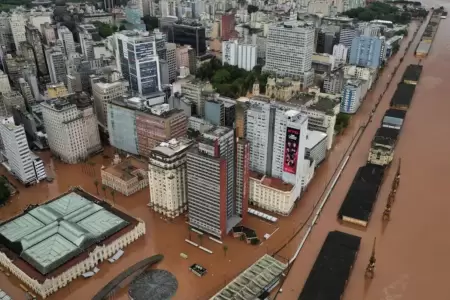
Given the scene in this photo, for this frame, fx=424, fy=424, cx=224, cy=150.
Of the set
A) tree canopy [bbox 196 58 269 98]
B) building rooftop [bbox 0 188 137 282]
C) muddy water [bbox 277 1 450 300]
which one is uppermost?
tree canopy [bbox 196 58 269 98]

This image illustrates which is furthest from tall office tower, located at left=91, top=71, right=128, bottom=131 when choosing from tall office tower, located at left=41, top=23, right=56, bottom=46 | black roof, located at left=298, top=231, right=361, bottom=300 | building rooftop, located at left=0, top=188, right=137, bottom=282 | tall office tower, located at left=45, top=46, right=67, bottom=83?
tall office tower, located at left=41, top=23, right=56, bottom=46

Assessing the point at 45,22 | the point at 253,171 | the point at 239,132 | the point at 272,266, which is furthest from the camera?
the point at 45,22

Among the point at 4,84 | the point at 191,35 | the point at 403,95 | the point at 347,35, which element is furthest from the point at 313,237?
the point at 347,35

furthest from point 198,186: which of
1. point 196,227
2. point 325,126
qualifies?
point 325,126

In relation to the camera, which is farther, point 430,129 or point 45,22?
point 45,22

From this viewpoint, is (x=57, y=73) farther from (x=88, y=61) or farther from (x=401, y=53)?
(x=401, y=53)

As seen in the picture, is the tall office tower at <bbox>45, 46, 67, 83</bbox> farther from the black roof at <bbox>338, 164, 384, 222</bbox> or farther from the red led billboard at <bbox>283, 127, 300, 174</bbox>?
the black roof at <bbox>338, 164, 384, 222</bbox>
